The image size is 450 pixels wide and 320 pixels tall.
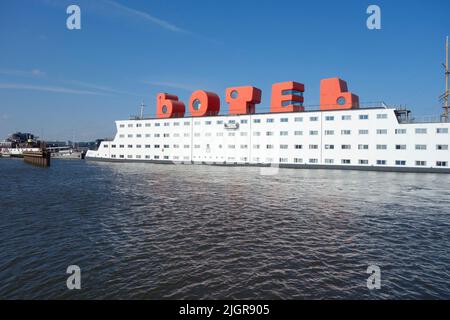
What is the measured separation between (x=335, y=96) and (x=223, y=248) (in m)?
57.8

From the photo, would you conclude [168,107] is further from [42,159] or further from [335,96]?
[335,96]

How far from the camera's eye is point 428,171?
5238 cm

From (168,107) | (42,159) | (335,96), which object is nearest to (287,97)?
(335,96)

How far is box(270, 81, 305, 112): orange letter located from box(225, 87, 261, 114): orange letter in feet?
18.9

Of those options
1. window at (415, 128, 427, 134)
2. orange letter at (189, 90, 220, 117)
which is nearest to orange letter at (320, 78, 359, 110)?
window at (415, 128, 427, 134)

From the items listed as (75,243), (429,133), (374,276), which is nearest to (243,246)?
(374,276)

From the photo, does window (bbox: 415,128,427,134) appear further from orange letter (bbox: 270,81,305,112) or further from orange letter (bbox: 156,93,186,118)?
orange letter (bbox: 156,93,186,118)

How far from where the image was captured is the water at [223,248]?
355 inches

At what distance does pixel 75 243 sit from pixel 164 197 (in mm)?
12773

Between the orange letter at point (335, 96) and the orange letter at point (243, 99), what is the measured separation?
56.3 ft

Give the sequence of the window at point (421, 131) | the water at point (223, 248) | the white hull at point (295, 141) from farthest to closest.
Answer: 1. the white hull at point (295, 141)
2. the window at point (421, 131)
3. the water at point (223, 248)

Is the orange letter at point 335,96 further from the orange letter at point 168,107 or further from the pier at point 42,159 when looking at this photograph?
the pier at point 42,159

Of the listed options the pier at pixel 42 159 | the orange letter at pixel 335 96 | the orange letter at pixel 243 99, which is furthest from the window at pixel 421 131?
the pier at pixel 42 159
